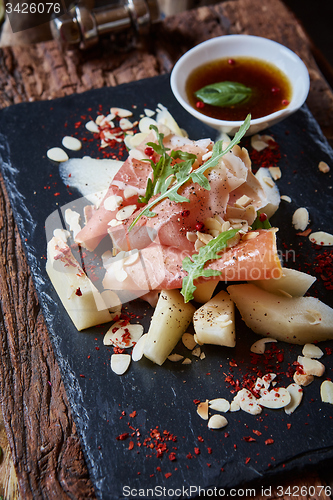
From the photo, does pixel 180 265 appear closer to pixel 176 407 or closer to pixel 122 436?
pixel 176 407

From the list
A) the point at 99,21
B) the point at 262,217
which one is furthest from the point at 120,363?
the point at 99,21

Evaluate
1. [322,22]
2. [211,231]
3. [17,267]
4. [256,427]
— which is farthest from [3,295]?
[322,22]

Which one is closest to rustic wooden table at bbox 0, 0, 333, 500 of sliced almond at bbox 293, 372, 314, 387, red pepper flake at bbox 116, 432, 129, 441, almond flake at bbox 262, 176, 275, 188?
red pepper flake at bbox 116, 432, 129, 441

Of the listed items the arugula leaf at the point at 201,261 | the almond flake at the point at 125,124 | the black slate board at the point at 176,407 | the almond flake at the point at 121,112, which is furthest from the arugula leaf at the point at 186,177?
the almond flake at the point at 121,112

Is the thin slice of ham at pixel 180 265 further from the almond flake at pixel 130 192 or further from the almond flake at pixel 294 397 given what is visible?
the almond flake at pixel 294 397

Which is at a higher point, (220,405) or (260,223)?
(260,223)

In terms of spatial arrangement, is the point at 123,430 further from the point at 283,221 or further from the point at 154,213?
the point at 283,221

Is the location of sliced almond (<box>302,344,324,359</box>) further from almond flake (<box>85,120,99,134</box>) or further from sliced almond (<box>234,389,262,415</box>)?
almond flake (<box>85,120,99,134</box>)
